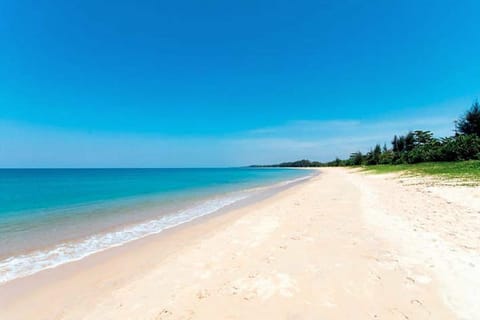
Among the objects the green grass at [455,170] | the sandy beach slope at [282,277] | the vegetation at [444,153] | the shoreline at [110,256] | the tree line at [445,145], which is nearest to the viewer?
the sandy beach slope at [282,277]

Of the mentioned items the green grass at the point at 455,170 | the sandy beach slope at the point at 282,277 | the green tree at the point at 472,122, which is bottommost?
the sandy beach slope at the point at 282,277

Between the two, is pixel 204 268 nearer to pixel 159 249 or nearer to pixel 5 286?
pixel 159 249

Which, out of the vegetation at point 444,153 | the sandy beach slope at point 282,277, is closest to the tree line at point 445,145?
the vegetation at point 444,153

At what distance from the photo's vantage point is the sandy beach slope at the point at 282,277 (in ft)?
10.1

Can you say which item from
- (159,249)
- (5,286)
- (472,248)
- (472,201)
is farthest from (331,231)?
(5,286)

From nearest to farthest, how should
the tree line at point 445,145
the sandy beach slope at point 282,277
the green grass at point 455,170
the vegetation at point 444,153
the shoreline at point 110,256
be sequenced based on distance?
the sandy beach slope at point 282,277, the shoreline at point 110,256, the green grass at point 455,170, the vegetation at point 444,153, the tree line at point 445,145

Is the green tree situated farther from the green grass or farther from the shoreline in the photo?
the shoreline

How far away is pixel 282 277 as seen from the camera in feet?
12.8

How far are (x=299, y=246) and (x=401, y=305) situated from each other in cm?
250

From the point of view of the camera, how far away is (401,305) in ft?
9.80

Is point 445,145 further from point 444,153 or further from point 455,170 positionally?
point 455,170

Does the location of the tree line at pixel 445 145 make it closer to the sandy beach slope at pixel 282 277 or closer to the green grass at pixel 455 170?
the green grass at pixel 455 170

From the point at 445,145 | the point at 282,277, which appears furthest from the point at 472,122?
the point at 282,277

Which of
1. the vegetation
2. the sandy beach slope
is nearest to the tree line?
the vegetation
